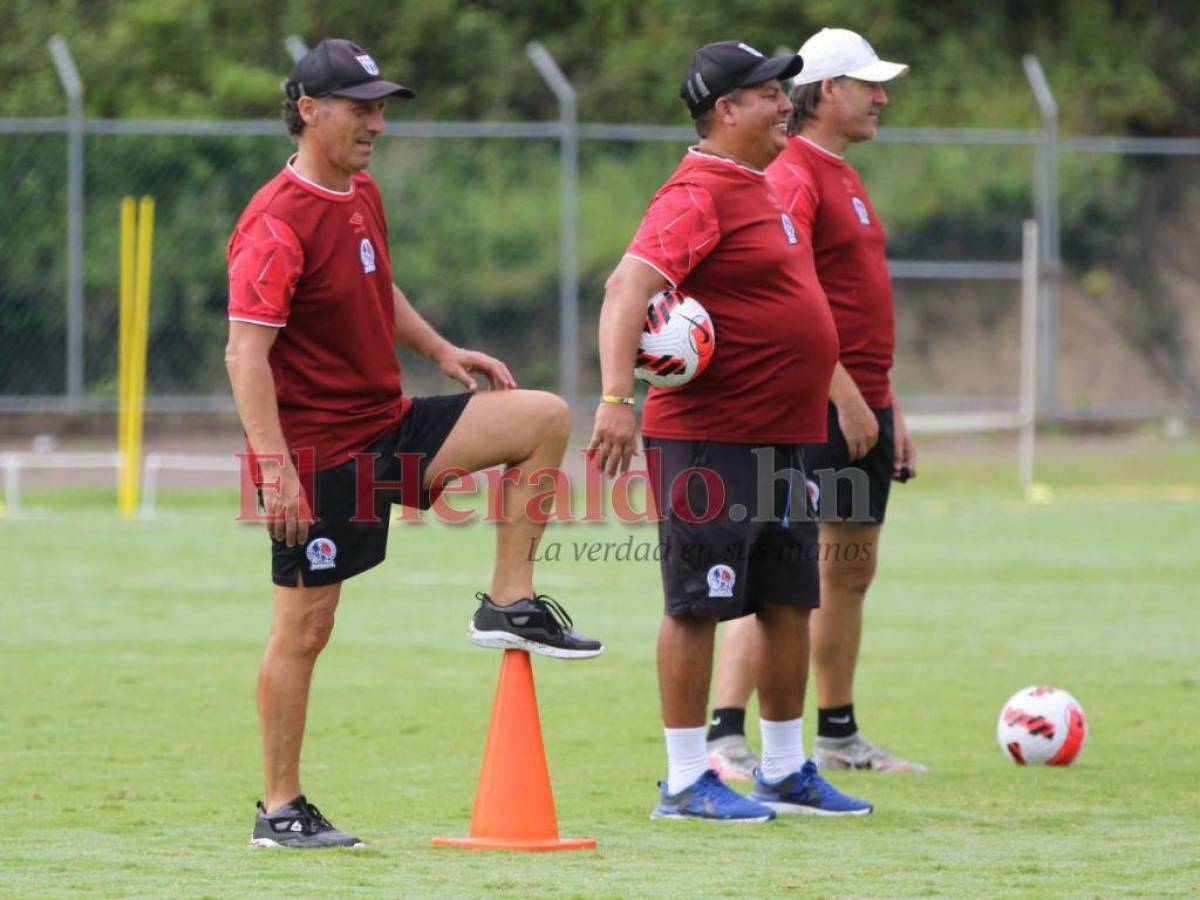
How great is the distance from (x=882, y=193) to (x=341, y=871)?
1708cm

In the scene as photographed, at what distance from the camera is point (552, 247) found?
829 inches

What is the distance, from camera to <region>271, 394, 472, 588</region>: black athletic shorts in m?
5.95

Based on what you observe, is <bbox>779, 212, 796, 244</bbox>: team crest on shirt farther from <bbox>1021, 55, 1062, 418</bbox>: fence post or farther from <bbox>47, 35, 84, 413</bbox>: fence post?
<bbox>1021, 55, 1062, 418</bbox>: fence post

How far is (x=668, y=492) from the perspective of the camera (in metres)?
6.54

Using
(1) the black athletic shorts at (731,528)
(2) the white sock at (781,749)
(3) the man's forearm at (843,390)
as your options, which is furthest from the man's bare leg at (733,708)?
(3) the man's forearm at (843,390)

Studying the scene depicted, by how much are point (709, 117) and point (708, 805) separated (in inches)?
81.6

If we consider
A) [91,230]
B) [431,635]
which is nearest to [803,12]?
[91,230]

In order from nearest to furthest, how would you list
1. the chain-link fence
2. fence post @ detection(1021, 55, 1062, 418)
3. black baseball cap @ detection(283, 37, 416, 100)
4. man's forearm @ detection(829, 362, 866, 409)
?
black baseball cap @ detection(283, 37, 416, 100) → man's forearm @ detection(829, 362, 866, 409) → the chain-link fence → fence post @ detection(1021, 55, 1062, 418)

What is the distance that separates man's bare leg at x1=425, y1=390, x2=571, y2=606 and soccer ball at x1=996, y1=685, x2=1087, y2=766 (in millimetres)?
2193

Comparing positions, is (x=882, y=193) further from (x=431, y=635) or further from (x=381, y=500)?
(x=381, y=500)

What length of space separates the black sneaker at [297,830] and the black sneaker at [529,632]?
644 mm

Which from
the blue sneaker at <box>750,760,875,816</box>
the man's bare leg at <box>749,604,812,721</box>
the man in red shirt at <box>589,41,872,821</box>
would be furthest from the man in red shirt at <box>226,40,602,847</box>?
the blue sneaker at <box>750,760,875,816</box>

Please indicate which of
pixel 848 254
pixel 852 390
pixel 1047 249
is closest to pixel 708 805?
pixel 852 390

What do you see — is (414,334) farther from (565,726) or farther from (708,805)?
(565,726)
